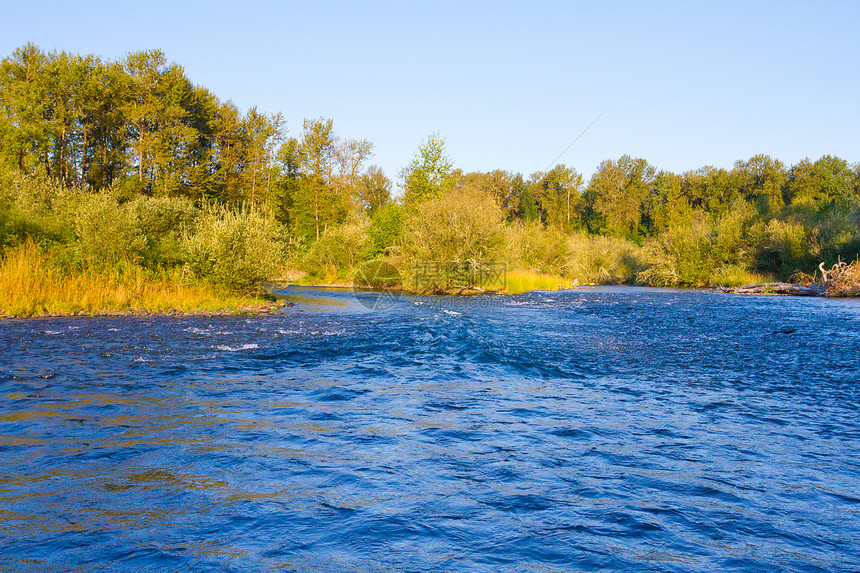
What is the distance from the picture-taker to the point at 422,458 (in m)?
7.38

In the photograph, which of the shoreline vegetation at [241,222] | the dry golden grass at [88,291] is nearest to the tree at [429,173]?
the shoreline vegetation at [241,222]

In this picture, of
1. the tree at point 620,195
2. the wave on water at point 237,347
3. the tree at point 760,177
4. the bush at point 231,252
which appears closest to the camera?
the wave on water at point 237,347

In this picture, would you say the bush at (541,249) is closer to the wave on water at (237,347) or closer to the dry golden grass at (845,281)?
the dry golden grass at (845,281)

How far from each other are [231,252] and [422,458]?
21229 mm

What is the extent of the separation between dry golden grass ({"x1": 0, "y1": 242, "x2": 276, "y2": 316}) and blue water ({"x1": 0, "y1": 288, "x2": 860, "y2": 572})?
5866mm

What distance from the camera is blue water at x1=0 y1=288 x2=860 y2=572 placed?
502cm

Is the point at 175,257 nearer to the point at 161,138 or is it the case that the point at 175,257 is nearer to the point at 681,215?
the point at 161,138

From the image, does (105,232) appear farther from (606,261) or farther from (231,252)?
(606,261)

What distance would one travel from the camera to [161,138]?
5375 centimetres

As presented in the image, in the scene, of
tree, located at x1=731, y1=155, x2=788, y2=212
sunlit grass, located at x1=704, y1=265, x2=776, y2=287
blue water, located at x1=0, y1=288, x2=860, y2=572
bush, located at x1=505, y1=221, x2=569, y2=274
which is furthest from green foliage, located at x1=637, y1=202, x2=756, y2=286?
blue water, located at x1=0, y1=288, x2=860, y2=572

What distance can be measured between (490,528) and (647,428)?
4270 mm

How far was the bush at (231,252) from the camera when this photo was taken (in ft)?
84.9

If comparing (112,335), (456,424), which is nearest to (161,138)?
(112,335)

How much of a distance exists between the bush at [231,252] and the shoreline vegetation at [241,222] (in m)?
0.09
